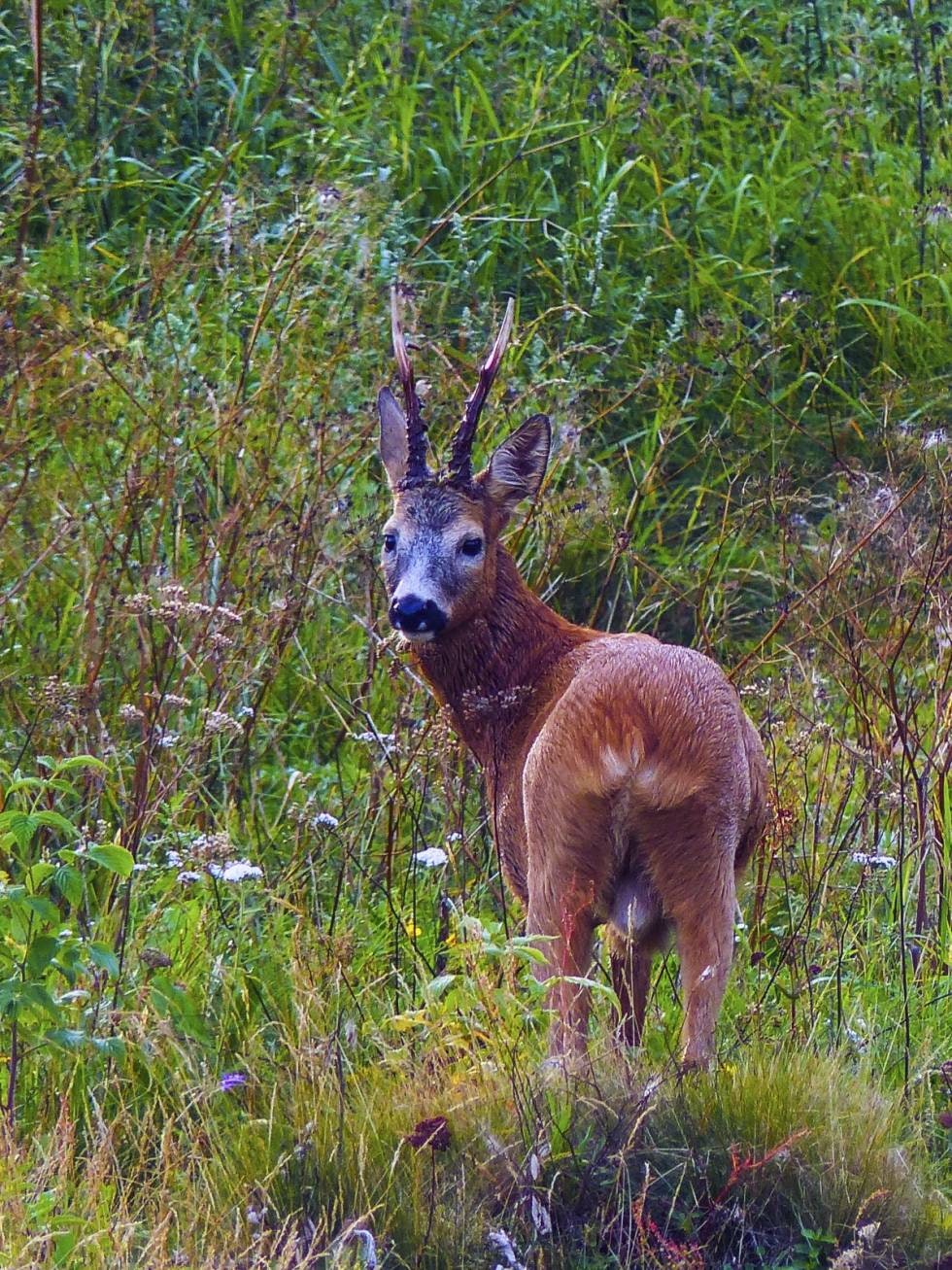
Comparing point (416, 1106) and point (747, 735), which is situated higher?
point (747, 735)

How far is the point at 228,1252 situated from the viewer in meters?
3.18

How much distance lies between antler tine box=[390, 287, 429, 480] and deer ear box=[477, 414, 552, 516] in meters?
0.18

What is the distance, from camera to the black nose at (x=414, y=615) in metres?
4.37

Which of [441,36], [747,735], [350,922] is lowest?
[350,922]

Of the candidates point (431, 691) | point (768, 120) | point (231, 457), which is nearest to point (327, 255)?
point (231, 457)

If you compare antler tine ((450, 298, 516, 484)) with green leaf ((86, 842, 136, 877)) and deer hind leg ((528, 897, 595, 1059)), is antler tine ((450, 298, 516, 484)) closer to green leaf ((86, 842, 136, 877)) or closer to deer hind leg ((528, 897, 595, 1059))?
deer hind leg ((528, 897, 595, 1059))

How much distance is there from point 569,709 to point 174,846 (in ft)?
4.59

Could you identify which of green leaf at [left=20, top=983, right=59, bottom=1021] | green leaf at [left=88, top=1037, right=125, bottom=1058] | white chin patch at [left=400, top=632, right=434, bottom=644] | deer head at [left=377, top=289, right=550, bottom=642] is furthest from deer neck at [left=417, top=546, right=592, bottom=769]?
green leaf at [left=20, top=983, right=59, bottom=1021]

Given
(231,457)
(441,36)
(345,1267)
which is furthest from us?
(441,36)

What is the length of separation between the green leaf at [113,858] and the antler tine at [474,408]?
1.43 m

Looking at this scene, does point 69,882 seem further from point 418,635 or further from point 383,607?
point 383,607

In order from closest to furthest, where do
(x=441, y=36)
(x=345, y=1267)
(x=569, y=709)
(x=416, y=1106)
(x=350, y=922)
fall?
(x=345, y=1267), (x=416, y=1106), (x=569, y=709), (x=350, y=922), (x=441, y=36)

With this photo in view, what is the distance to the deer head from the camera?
14.5ft

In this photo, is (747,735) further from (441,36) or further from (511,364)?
(441,36)
